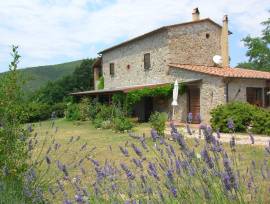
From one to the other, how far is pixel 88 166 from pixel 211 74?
11.2 m

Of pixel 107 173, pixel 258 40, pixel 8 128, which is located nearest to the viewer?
pixel 107 173

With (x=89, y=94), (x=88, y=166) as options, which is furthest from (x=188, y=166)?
(x=89, y=94)

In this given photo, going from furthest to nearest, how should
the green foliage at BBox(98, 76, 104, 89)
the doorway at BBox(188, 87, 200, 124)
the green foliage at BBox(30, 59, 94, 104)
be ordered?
1. the green foliage at BBox(30, 59, 94, 104)
2. the green foliage at BBox(98, 76, 104, 89)
3. the doorway at BBox(188, 87, 200, 124)

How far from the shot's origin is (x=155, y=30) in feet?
70.4

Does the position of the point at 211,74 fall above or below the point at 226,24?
below

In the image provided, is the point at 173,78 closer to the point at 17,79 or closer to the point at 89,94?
the point at 89,94

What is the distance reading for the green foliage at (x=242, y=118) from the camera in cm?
1349

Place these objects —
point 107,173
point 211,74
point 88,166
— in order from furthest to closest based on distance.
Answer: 1. point 211,74
2. point 88,166
3. point 107,173

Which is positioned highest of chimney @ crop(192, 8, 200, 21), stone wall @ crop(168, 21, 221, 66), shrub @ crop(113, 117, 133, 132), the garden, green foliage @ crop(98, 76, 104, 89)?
chimney @ crop(192, 8, 200, 21)

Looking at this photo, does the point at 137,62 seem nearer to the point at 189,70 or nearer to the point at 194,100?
the point at 189,70

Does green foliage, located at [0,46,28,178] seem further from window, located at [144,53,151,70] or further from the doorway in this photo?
window, located at [144,53,151,70]

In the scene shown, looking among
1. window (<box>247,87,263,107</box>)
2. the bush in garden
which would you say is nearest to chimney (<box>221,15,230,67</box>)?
window (<box>247,87,263,107</box>)

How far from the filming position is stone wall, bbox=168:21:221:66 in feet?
69.6

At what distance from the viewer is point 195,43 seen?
2208 cm
